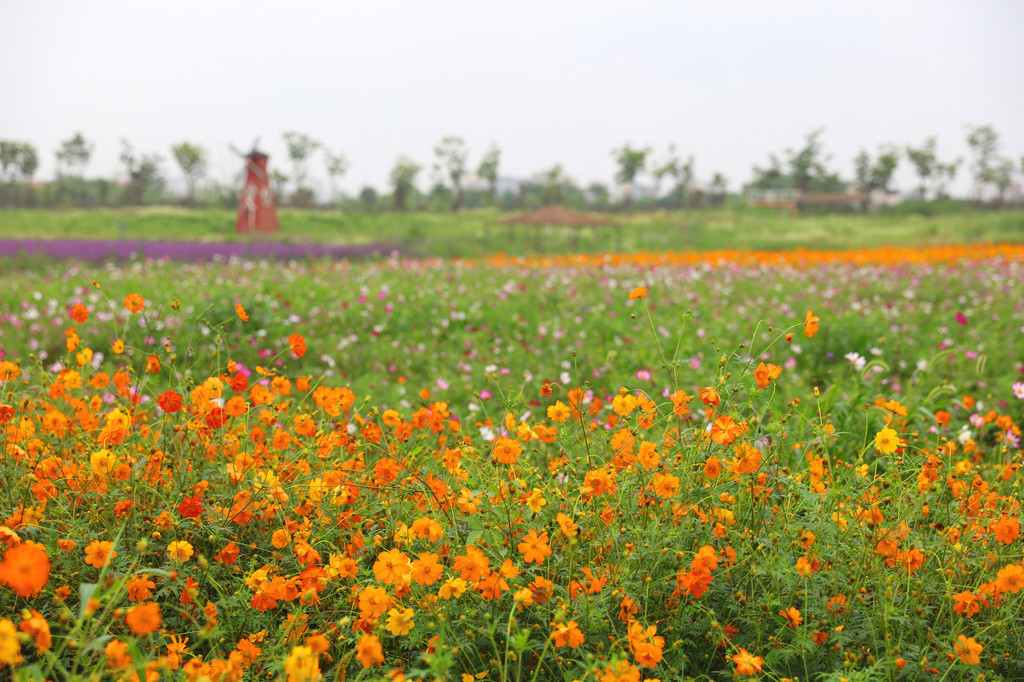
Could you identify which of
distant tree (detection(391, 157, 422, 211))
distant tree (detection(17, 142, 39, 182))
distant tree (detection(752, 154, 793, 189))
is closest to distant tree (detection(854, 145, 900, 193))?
distant tree (detection(752, 154, 793, 189))

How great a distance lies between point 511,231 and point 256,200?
33.1 feet

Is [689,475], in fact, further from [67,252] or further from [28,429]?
[67,252]

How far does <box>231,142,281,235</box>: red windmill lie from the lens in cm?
2409

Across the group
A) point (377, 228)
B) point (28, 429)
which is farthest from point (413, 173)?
point (28, 429)

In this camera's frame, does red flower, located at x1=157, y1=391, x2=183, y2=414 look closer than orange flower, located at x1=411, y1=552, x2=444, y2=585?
No

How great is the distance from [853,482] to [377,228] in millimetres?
27278

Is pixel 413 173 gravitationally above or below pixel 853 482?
above

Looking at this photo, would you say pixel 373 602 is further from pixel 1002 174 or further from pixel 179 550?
pixel 1002 174

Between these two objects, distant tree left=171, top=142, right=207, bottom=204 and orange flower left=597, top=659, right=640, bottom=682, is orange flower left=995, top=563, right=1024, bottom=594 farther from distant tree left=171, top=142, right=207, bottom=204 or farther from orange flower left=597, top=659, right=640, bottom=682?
distant tree left=171, top=142, right=207, bottom=204

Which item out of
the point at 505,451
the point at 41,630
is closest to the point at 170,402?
the point at 41,630

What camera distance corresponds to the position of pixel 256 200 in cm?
2438

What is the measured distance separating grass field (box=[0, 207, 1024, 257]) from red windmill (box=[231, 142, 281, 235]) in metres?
0.86

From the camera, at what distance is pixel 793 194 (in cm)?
4828

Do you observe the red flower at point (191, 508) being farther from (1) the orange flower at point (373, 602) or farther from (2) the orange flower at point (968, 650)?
(2) the orange flower at point (968, 650)
